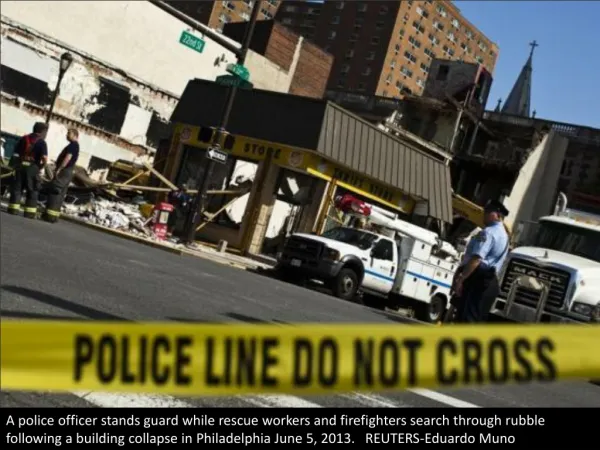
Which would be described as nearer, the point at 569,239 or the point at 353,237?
the point at 569,239

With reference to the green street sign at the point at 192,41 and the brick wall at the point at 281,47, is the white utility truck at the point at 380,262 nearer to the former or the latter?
the green street sign at the point at 192,41

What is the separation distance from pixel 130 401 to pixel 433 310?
53.7 ft

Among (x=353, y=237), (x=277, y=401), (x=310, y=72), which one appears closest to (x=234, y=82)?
(x=353, y=237)

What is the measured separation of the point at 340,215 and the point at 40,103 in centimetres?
2087

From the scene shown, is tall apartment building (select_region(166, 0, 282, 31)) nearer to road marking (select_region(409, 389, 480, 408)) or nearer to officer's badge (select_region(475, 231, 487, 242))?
officer's badge (select_region(475, 231, 487, 242))

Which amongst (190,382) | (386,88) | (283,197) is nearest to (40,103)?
(283,197)

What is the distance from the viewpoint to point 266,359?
2.28 meters

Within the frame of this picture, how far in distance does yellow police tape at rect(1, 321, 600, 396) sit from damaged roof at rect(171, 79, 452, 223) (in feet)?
72.2

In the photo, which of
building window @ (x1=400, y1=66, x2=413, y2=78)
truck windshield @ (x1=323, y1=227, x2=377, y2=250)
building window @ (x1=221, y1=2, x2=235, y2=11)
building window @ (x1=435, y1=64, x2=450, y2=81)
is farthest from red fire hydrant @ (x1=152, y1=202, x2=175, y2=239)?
building window @ (x1=400, y1=66, x2=413, y2=78)

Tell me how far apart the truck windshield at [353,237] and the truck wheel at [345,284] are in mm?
866

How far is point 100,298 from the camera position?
7766 millimetres

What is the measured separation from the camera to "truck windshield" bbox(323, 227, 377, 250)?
752 inches

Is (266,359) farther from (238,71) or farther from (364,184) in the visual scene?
(364,184)

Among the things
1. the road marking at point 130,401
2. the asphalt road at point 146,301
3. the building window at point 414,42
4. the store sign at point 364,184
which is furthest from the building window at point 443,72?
the road marking at point 130,401
